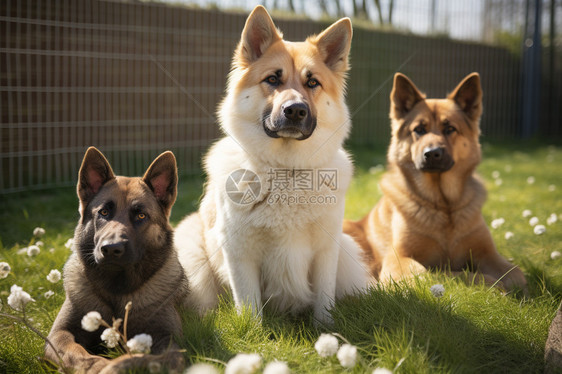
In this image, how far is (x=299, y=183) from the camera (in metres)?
2.89

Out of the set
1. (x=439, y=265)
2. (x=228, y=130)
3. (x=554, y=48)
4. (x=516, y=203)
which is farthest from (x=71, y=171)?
(x=554, y=48)

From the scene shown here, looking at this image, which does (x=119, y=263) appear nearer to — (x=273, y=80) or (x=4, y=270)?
(x=4, y=270)

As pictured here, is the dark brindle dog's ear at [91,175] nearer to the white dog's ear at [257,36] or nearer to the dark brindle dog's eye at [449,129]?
the white dog's ear at [257,36]

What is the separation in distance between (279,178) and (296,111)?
0.43 metres

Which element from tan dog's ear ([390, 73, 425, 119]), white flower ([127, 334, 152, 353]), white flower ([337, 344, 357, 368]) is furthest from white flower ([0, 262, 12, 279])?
tan dog's ear ([390, 73, 425, 119])

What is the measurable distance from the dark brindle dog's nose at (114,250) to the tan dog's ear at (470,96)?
293 centimetres

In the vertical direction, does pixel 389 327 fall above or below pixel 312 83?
below

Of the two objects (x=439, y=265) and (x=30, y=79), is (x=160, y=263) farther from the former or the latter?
(x=30, y=79)

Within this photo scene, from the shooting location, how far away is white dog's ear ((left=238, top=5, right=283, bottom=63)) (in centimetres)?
291

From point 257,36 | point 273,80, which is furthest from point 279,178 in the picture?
point 257,36

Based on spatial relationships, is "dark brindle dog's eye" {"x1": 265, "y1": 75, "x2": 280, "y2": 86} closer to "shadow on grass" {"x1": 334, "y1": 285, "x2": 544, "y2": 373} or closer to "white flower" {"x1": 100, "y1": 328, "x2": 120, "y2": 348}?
"shadow on grass" {"x1": 334, "y1": 285, "x2": 544, "y2": 373}

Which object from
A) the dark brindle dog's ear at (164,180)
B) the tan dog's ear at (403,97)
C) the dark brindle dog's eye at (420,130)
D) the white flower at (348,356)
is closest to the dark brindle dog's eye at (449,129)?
the dark brindle dog's eye at (420,130)

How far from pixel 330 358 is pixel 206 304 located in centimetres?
111

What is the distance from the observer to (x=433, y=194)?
3.81 m
